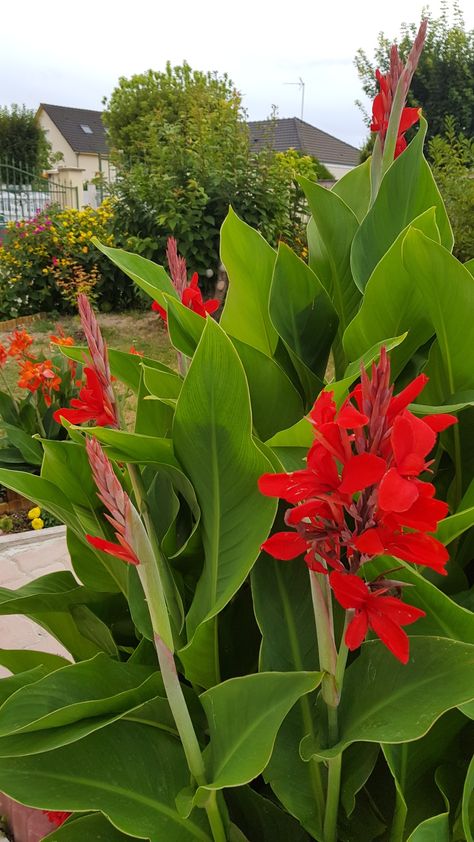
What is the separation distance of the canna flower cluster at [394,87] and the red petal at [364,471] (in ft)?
2.14

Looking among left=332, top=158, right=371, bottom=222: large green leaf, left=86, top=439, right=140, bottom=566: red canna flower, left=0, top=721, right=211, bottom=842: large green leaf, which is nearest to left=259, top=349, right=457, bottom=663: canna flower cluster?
left=86, top=439, right=140, bottom=566: red canna flower

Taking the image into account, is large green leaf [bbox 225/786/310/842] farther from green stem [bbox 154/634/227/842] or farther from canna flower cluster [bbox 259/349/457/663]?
canna flower cluster [bbox 259/349/457/663]

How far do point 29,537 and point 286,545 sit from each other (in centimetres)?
324

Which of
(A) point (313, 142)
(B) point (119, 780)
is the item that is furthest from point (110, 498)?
(A) point (313, 142)

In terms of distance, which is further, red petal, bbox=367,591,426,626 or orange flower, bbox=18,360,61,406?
orange flower, bbox=18,360,61,406

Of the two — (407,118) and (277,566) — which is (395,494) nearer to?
(277,566)

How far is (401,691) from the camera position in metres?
0.76

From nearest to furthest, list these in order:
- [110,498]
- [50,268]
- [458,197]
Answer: [110,498] < [458,197] < [50,268]

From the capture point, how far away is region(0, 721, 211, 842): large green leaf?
2.83 feet

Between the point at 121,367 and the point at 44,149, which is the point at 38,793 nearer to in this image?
the point at 121,367

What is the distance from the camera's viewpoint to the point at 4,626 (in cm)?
290

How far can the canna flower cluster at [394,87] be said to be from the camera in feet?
3.15

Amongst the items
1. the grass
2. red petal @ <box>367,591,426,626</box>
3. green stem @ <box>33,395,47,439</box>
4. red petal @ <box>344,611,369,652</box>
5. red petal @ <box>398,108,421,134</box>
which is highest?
red petal @ <box>398,108,421,134</box>

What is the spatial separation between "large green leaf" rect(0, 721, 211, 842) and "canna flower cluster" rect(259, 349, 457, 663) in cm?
46
